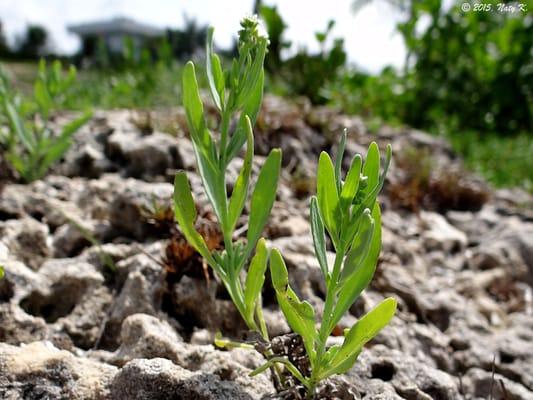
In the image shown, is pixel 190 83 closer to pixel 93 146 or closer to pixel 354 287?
pixel 354 287

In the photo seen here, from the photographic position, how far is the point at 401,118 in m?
8.57

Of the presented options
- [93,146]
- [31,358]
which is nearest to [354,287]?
[31,358]

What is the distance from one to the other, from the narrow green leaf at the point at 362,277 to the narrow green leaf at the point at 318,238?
0.07 meters

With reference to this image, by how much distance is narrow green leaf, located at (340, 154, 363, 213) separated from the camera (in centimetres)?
147

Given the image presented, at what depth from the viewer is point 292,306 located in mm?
1538

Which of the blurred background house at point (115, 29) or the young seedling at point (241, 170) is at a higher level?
the blurred background house at point (115, 29)

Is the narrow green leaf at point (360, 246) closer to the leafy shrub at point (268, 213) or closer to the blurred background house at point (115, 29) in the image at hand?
the leafy shrub at point (268, 213)

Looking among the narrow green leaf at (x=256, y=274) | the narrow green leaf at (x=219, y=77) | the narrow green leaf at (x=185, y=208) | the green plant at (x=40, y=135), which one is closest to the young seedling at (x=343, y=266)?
the narrow green leaf at (x=256, y=274)

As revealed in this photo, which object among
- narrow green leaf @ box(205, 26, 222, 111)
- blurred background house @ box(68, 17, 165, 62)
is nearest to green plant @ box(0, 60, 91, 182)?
narrow green leaf @ box(205, 26, 222, 111)

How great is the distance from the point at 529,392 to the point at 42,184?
2.53 meters

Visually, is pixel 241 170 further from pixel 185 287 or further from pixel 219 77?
pixel 185 287

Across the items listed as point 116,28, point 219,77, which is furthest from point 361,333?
point 116,28

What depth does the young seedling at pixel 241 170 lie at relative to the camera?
5.42 ft

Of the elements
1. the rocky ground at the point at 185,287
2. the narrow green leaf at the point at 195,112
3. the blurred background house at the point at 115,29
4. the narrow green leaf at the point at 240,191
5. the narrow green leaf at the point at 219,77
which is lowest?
the rocky ground at the point at 185,287
